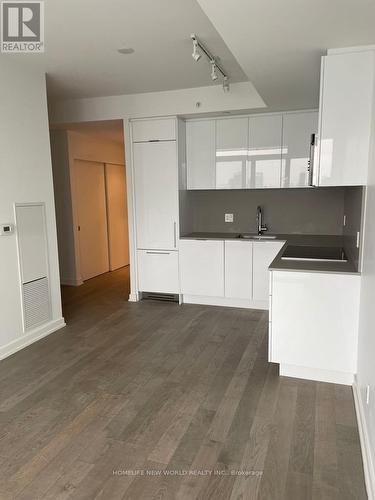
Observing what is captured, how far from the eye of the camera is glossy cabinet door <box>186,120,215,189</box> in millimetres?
4914

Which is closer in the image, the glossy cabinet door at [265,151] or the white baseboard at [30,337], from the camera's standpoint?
the white baseboard at [30,337]

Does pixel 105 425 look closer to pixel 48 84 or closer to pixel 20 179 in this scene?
pixel 20 179

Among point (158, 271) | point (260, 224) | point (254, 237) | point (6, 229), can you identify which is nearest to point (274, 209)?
point (260, 224)

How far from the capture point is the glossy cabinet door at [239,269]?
465 cm

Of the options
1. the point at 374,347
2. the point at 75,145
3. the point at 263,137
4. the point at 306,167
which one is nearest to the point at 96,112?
the point at 75,145

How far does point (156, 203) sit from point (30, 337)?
2.24m

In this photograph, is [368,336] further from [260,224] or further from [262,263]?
[260,224]

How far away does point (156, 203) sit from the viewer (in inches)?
194

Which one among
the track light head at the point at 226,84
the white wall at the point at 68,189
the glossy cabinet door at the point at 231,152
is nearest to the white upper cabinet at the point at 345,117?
the track light head at the point at 226,84

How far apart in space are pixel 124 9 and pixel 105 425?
110 inches

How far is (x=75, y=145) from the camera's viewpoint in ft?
20.2

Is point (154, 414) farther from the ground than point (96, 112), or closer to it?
closer to it

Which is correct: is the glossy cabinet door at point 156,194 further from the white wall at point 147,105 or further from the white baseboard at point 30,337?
the white baseboard at point 30,337

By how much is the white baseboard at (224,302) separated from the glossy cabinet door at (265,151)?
1505mm
